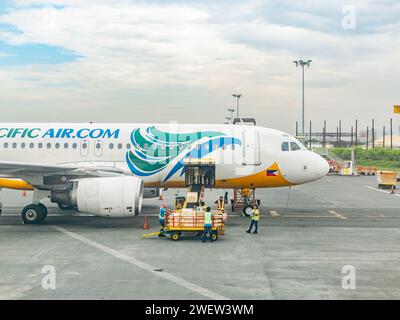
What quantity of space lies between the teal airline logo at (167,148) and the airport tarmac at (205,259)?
10.2 feet

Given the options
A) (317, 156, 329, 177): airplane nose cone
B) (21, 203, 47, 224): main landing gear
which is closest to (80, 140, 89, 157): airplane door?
(21, 203, 47, 224): main landing gear

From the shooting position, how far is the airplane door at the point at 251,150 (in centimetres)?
2781

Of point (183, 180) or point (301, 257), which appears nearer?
point (301, 257)

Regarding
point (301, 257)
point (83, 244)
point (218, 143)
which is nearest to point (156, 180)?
point (218, 143)

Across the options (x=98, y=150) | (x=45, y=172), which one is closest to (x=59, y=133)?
(x=98, y=150)

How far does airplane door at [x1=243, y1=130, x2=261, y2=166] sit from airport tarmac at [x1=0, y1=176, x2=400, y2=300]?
3.28 meters

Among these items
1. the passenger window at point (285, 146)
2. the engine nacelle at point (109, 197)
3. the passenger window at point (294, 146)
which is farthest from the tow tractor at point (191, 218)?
the passenger window at point (294, 146)

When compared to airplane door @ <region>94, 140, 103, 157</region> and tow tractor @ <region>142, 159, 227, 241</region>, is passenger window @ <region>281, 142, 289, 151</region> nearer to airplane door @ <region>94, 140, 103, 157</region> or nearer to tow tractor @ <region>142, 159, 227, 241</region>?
tow tractor @ <region>142, 159, 227, 241</region>

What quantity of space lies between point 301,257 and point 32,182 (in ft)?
46.9

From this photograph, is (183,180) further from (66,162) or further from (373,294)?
(373,294)

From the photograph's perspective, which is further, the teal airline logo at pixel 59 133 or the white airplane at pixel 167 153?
the teal airline logo at pixel 59 133

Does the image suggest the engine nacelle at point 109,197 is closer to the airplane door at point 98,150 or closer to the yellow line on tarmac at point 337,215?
the airplane door at point 98,150

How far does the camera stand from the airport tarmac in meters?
14.2
